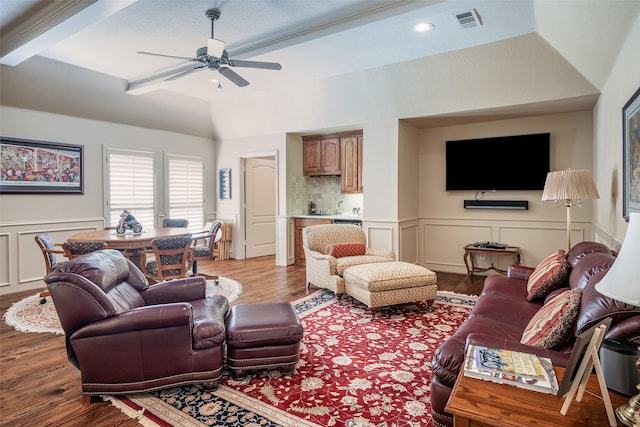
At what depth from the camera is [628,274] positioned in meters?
1.21

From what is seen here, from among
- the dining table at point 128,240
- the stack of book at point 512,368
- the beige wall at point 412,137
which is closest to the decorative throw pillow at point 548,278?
the beige wall at point 412,137

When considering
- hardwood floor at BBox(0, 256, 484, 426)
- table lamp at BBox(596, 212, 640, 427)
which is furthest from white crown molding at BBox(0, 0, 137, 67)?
table lamp at BBox(596, 212, 640, 427)

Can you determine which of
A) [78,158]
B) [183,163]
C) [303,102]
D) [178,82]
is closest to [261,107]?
[303,102]

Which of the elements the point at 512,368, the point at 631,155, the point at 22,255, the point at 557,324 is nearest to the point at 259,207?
the point at 22,255

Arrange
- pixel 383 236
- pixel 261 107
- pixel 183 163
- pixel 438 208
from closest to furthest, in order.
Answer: pixel 383 236
pixel 438 208
pixel 261 107
pixel 183 163

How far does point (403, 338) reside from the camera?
3.37 meters

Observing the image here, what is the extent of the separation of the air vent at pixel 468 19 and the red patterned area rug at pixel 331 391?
299cm

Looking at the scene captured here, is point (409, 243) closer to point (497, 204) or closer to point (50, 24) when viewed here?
point (497, 204)

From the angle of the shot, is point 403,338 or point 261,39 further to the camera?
point 261,39

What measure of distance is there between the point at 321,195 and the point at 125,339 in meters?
5.34

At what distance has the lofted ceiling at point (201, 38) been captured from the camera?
Answer: 11.2 feet

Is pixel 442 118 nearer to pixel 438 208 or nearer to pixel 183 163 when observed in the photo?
pixel 438 208

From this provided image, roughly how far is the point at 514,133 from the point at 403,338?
3.78 metres

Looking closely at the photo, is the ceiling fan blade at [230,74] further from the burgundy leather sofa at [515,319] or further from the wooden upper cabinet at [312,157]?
the burgundy leather sofa at [515,319]
